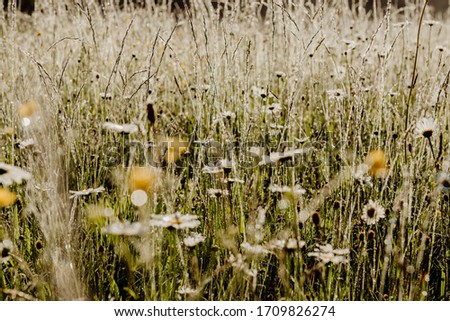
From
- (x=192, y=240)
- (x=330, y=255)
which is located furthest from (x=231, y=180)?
(x=330, y=255)

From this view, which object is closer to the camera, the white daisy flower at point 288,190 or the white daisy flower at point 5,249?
the white daisy flower at point 5,249

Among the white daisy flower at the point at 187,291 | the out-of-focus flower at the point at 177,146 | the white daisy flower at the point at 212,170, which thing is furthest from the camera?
the out-of-focus flower at the point at 177,146

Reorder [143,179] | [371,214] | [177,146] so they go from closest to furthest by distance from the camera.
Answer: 1. [371,214]
2. [143,179]
3. [177,146]

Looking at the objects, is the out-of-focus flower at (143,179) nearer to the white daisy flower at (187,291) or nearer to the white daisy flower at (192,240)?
the white daisy flower at (192,240)

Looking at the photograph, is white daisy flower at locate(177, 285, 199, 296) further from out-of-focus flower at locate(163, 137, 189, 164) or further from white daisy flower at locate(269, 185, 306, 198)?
out-of-focus flower at locate(163, 137, 189, 164)

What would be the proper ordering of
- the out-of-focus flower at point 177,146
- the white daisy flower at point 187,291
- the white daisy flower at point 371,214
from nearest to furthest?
1. the white daisy flower at point 187,291
2. the white daisy flower at point 371,214
3. the out-of-focus flower at point 177,146

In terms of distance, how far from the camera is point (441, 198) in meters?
1.49

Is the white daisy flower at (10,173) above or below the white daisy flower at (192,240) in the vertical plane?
above

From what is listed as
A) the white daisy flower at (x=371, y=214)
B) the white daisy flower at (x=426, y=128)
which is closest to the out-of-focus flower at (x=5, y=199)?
the white daisy flower at (x=371, y=214)

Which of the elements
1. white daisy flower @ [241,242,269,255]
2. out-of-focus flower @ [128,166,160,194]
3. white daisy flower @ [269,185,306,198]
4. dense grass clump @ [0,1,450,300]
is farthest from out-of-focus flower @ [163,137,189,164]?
white daisy flower @ [241,242,269,255]

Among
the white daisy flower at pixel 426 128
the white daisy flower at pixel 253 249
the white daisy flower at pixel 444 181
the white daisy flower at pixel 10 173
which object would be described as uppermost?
the white daisy flower at pixel 426 128

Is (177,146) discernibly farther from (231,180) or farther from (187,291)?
(187,291)
